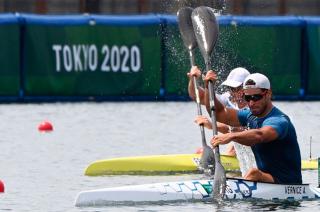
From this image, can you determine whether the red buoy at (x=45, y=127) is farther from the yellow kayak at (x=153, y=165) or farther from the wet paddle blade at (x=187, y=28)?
the wet paddle blade at (x=187, y=28)

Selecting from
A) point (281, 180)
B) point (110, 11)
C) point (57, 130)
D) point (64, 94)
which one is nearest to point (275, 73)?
point (64, 94)

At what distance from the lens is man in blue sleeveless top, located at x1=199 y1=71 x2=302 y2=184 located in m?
15.8

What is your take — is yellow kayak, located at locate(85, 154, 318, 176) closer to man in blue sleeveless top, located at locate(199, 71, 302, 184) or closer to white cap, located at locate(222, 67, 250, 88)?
white cap, located at locate(222, 67, 250, 88)

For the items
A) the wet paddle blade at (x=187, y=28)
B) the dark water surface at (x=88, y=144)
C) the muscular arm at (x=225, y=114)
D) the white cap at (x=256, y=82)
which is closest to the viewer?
the white cap at (x=256, y=82)

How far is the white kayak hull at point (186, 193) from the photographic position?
1600 centimetres

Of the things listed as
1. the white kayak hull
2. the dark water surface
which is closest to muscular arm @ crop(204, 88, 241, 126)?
the white kayak hull

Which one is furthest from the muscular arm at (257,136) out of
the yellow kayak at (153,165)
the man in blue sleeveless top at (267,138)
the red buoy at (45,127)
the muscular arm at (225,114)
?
the red buoy at (45,127)

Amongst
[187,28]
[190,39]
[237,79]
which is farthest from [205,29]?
[187,28]

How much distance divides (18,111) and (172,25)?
4.39 metres

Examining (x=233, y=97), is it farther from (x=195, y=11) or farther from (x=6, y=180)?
(x=6, y=180)

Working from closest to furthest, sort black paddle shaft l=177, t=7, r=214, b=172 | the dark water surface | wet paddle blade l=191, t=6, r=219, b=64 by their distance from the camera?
the dark water surface, wet paddle blade l=191, t=6, r=219, b=64, black paddle shaft l=177, t=7, r=214, b=172

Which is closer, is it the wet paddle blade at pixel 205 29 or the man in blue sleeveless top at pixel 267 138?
the man in blue sleeveless top at pixel 267 138

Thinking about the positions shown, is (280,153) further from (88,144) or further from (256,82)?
(88,144)

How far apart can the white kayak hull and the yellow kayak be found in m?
3.80
